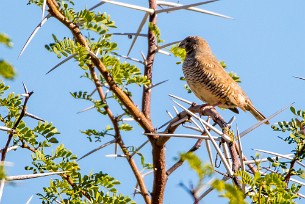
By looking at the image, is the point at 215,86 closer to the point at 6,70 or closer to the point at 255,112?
the point at 255,112

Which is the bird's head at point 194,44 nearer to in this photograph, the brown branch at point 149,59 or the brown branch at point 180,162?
the brown branch at point 149,59

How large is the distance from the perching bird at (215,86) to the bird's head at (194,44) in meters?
0.55

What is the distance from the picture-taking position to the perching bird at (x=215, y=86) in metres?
6.95

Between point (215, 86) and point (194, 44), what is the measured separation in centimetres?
130

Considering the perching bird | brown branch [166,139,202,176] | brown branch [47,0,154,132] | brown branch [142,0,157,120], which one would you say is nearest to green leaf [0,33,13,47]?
brown branch [47,0,154,132]

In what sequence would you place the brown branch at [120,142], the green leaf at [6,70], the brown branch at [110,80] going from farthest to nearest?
the brown branch at [120,142], the brown branch at [110,80], the green leaf at [6,70]

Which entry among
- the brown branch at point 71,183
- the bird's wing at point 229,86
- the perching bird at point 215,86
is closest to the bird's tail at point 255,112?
the perching bird at point 215,86

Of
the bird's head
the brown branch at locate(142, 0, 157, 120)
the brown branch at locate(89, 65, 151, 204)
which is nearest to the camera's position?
the brown branch at locate(89, 65, 151, 204)

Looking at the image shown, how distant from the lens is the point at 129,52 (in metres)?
4.52

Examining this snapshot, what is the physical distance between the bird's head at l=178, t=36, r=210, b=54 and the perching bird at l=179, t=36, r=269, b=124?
549mm

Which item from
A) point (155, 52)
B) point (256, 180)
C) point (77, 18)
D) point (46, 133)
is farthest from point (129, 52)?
point (256, 180)

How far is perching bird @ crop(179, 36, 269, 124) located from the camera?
22.8 feet

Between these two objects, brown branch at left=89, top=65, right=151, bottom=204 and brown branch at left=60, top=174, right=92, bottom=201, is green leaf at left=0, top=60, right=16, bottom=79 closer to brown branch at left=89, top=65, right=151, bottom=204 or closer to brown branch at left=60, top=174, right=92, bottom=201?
brown branch at left=60, top=174, right=92, bottom=201

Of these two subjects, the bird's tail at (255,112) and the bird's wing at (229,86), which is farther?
the bird's tail at (255,112)
